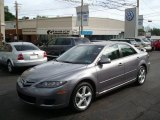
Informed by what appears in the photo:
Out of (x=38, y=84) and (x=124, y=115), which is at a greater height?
(x=38, y=84)

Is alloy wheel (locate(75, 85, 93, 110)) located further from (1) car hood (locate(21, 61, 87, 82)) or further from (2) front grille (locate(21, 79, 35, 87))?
(2) front grille (locate(21, 79, 35, 87))

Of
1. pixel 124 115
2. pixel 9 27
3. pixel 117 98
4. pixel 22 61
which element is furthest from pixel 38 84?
pixel 9 27

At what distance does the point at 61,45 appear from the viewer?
16094 millimetres

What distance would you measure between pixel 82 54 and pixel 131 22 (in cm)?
2495

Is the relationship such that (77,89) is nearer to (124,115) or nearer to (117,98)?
(124,115)

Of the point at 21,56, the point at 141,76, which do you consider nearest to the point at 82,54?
the point at 141,76

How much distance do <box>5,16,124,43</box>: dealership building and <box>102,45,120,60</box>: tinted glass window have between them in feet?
124

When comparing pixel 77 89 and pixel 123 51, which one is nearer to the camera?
pixel 77 89

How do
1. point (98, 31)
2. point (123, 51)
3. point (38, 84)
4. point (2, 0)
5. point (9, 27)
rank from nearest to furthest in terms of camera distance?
point (38, 84) < point (123, 51) < point (2, 0) < point (98, 31) < point (9, 27)

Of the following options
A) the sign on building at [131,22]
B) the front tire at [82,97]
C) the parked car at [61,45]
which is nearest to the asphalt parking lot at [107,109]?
the front tire at [82,97]

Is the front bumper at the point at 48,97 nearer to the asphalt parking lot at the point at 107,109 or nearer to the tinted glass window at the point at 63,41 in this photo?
the asphalt parking lot at the point at 107,109

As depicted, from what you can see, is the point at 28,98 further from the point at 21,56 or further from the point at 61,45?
the point at 61,45

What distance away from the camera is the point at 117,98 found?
656cm

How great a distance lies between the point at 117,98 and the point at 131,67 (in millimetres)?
1209
